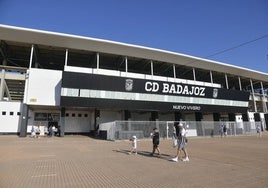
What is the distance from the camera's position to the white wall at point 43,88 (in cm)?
3048

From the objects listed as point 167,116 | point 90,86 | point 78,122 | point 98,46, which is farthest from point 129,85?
point 167,116

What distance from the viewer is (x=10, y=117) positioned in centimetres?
3036

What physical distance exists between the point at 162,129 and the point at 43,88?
59.8 ft

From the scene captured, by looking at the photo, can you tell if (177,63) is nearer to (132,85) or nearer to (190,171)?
(132,85)

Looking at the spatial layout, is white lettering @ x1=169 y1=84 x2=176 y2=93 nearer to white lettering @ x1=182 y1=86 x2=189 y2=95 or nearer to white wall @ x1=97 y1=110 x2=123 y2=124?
white lettering @ x1=182 y1=86 x2=189 y2=95

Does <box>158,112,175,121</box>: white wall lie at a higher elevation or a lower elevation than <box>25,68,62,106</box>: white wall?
lower

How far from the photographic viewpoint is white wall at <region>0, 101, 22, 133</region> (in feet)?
98.6

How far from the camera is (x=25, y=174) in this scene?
7.39 meters

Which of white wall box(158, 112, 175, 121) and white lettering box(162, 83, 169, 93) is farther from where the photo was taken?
white wall box(158, 112, 175, 121)

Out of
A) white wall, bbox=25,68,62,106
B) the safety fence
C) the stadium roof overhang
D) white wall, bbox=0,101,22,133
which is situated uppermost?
the stadium roof overhang

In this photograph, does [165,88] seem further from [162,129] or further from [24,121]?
[24,121]

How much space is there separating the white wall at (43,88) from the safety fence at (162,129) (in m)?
→ 9.03

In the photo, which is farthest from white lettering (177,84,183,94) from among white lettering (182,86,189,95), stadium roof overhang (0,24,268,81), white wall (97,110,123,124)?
white wall (97,110,123,124)

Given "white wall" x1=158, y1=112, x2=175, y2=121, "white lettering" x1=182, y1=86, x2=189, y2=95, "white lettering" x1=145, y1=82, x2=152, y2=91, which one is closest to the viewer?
"white lettering" x1=145, y1=82, x2=152, y2=91
